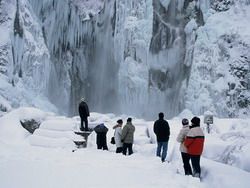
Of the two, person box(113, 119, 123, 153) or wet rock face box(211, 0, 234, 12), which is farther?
wet rock face box(211, 0, 234, 12)

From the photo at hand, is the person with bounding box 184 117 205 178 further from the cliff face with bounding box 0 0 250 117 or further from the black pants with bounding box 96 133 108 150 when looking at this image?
the cliff face with bounding box 0 0 250 117

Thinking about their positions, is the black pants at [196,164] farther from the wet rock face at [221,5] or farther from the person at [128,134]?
the wet rock face at [221,5]

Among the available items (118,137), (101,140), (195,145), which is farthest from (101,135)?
(195,145)

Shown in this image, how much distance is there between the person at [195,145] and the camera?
804cm

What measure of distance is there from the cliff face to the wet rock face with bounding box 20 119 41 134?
7859mm

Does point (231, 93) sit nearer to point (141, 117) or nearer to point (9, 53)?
point (141, 117)

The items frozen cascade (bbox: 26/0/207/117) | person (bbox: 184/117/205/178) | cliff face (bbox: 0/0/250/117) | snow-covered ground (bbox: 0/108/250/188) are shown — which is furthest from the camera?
frozen cascade (bbox: 26/0/207/117)

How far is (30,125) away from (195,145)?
31.0 ft

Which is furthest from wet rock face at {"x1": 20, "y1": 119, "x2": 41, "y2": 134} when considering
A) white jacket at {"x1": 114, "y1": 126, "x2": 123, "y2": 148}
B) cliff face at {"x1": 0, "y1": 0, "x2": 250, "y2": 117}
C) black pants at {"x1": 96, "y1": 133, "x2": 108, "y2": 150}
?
cliff face at {"x1": 0, "y1": 0, "x2": 250, "y2": 117}

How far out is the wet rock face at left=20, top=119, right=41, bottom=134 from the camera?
52.1 feet

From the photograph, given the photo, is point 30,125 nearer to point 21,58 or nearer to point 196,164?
point 196,164

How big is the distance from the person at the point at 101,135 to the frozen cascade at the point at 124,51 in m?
14.4

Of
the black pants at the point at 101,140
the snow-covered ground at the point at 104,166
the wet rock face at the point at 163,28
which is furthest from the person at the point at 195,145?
the wet rock face at the point at 163,28

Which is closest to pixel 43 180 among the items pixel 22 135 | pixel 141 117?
pixel 22 135
